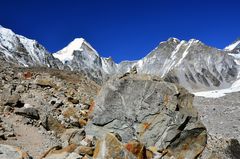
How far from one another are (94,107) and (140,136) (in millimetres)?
2685

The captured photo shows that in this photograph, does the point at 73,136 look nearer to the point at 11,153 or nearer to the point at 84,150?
the point at 84,150

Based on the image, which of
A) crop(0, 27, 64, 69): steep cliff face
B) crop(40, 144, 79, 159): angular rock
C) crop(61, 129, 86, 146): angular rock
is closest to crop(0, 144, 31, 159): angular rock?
crop(40, 144, 79, 159): angular rock

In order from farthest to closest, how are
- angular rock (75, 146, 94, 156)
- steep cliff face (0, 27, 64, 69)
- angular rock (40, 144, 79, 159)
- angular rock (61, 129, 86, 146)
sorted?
steep cliff face (0, 27, 64, 69)
angular rock (61, 129, 86, 146)
angular rock (75, 146, 94, 156)
angular rock (40, 144, 79, 159)

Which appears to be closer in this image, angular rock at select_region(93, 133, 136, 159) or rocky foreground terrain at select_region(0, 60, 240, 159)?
angular rock at select_region(93, 133, 136, 159)

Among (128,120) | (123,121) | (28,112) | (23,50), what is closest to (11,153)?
(28,112)

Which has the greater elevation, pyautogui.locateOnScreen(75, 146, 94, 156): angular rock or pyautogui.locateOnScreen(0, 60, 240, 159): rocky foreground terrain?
pyautogui.locateOnScreen(0, 60, 240, 159): rocky foreground terrain

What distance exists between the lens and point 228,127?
42375mm

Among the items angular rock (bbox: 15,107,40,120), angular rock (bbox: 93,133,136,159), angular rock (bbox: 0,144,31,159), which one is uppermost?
angular rock (bbox: 15,107,40,120)

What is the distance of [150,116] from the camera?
1858 cm

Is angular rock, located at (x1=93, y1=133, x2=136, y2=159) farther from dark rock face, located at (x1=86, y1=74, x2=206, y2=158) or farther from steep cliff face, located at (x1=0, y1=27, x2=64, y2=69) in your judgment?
steep cliff face, located at (x1=0, y1=27, x2=64, y2=69)

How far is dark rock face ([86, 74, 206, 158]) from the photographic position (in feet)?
60.3

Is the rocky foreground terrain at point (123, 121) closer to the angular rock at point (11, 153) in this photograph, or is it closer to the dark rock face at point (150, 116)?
the dark rock face at point (150, 116)

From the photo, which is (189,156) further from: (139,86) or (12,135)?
(12,135)

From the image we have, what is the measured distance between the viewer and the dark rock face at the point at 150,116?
60.3ft
